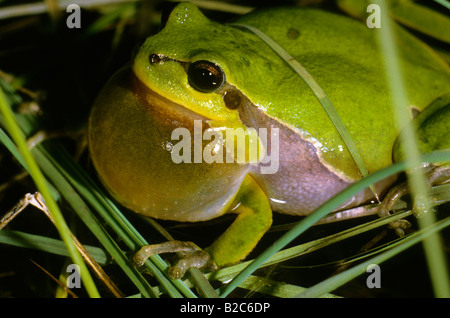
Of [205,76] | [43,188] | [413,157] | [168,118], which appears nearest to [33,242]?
[43,188]

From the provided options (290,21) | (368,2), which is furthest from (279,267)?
(368,2)

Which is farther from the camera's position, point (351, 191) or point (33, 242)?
point (33, 242)

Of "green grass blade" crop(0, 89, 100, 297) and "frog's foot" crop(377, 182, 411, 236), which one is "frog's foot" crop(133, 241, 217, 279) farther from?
"frog's foot" crop(377, 182, 411, 236)

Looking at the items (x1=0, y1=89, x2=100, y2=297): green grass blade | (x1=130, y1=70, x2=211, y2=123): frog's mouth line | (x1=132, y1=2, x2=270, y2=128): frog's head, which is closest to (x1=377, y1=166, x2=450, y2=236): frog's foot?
(x1=132, y1=2, x2=270, y2=128): frog's head

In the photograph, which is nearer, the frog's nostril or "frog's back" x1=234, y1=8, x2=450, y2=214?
the frog's nostril

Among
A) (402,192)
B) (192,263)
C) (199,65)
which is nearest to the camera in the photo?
(199,65)

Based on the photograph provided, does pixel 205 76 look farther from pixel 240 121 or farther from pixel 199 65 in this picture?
pixel 240 121

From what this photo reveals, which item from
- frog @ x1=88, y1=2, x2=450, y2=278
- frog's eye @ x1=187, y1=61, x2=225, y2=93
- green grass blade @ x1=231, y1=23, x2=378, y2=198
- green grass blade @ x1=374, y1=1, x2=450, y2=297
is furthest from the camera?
green grass blade @ x1=231, y1=23, x2=378, y2=198

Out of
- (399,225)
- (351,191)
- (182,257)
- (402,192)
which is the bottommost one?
(351,191)
